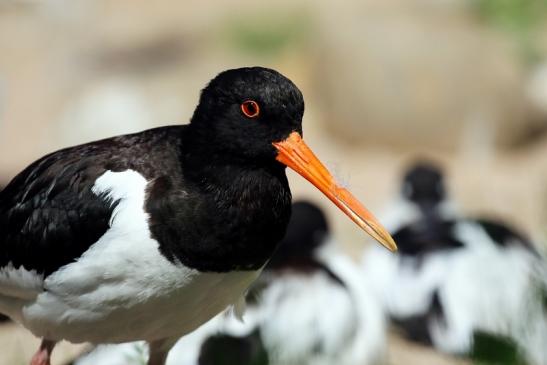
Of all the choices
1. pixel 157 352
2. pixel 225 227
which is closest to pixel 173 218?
pixel 225 227

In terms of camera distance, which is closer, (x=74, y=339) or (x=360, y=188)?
(x=74, y=339)

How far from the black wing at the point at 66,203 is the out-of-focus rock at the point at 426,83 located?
7.77 meters

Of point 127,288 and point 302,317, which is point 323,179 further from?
point 302,317

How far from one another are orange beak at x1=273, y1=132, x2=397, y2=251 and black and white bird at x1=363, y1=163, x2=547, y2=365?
320cm

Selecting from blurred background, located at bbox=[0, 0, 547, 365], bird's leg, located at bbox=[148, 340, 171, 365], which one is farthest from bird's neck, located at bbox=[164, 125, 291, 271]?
blurred background, located at bbox=[0, 0, 547, 365]

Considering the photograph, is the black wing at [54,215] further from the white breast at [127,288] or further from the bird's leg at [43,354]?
the bird's leg at [43,354]

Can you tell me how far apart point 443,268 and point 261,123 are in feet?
15.2

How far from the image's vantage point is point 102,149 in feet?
16.2

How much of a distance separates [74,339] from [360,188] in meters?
7.06

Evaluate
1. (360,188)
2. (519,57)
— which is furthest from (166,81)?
(519,57)

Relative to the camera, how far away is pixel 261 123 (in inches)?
182

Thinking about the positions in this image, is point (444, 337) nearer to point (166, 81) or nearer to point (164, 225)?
point (164, 225)

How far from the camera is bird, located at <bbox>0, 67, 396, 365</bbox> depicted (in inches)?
180

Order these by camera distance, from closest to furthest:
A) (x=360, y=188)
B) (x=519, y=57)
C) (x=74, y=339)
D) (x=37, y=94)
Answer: (x=74, y=339), (x=360, y=188), (x=519, y=57), (x=37, y=94)
